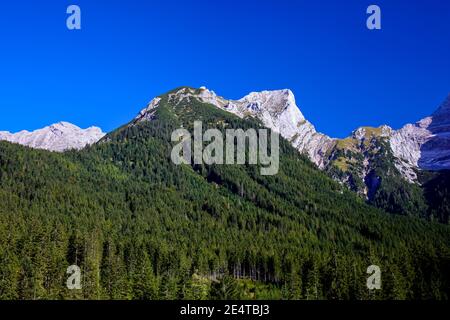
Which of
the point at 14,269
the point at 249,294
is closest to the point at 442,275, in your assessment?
the point at 249,294

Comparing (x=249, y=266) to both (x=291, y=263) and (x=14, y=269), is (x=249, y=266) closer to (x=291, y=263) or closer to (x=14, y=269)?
(x=291, y=263)

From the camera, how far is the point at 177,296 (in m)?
117

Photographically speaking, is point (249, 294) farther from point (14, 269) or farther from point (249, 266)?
point (14, 269)

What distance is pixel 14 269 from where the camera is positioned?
117 meters

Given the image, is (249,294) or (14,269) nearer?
(14,269)

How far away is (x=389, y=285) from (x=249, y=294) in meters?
47.8

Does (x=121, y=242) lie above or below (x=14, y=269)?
above
